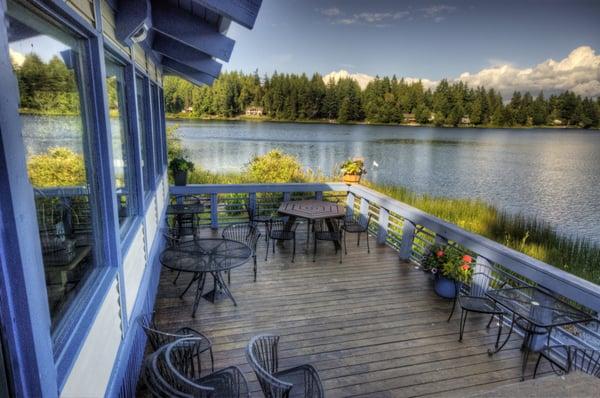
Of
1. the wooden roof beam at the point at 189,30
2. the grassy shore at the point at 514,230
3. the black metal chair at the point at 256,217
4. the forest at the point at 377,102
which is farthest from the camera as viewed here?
the forest at the point at 377,102

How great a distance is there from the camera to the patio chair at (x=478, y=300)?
116 inches

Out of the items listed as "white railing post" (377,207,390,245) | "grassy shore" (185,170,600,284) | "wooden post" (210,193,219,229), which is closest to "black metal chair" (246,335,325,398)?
"white railing post" (377,207,390,245)

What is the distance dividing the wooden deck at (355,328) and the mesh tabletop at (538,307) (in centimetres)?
41

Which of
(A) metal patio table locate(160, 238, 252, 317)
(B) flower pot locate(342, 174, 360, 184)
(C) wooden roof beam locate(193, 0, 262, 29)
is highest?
(C) wooden roof beam locate(193, 0, 262, 29)

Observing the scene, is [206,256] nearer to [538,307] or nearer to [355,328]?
[355,328]

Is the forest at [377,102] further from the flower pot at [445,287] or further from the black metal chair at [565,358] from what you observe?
the black metal chair at [565,358]

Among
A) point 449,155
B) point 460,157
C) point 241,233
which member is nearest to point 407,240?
point 241,233

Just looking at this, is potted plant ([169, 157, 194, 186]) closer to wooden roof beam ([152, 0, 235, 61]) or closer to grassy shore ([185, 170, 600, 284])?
wooden roof beam ([152, 0, 235, 61])

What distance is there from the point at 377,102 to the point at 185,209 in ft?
95.3

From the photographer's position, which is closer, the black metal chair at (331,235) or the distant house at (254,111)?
the black metal chair at (331,235)

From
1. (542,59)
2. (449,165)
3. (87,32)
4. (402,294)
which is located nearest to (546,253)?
(402,294)

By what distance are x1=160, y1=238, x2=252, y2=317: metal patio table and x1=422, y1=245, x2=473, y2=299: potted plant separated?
2081mm

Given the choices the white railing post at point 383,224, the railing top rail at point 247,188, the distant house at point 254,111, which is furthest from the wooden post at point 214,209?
the distant house at point 254,111

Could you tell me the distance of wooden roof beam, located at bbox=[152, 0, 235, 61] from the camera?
9.51 ft
